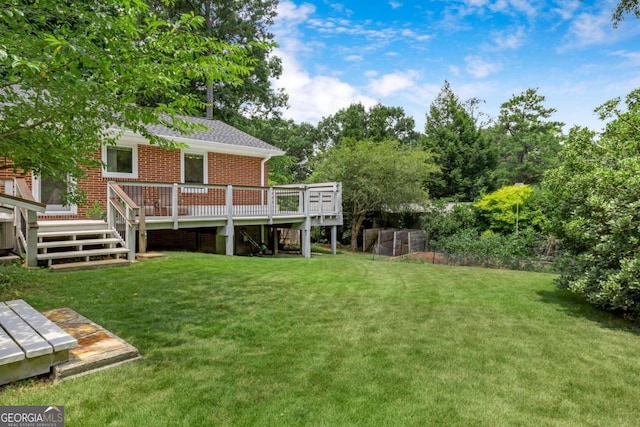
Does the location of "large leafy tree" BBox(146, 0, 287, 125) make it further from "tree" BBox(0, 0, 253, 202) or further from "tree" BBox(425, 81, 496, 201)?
"tree" BBox(0, 0, 253, 202)

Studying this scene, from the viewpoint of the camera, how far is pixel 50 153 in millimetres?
4777

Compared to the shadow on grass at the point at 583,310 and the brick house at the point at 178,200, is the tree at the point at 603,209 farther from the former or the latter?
the brick house at the point at 178,200

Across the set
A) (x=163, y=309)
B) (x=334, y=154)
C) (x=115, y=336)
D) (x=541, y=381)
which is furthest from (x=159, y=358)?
(x=334, y=154)

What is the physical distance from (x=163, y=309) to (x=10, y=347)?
2.23 metres

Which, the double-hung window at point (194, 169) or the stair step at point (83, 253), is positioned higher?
the double-hung window at point (194, 169)

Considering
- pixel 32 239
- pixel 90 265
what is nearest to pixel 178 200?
pixel 90 265

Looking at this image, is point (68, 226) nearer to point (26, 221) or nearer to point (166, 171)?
point (26, 221)

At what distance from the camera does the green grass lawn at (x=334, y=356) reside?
2.73 m

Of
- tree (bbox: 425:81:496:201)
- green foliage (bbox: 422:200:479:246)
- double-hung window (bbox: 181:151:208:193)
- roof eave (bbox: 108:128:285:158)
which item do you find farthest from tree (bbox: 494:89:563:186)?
double-hung window (bbox: 181:151:208:193)

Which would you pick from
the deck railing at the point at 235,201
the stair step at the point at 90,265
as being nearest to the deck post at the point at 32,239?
the stair step at the point at 90,265

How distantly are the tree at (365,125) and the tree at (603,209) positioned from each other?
75.9 ft

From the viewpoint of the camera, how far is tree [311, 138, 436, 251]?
1859 centimetres

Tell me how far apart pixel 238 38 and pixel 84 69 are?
2296cm

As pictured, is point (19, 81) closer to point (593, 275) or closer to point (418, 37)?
point (593, 275)
